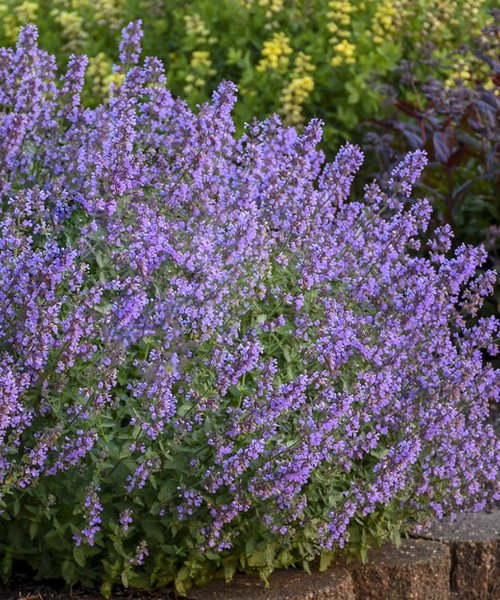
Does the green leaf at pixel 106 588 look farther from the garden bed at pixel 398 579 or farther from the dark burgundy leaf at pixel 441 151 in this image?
the dark burgundy leaf at pixel 441 151

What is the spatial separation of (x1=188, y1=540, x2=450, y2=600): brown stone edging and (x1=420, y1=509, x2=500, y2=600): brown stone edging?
0.09m

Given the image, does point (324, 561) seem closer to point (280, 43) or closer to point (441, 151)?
point (441, 151)

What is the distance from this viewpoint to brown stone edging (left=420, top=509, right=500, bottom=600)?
3.88m

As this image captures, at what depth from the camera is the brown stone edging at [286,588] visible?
10.8 ft

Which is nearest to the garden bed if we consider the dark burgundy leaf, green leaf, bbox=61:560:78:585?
green leaf, bbox=61:560:78:585

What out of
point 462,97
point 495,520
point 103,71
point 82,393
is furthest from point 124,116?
point 103,71

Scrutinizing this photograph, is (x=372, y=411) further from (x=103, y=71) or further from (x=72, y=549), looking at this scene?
(x=103, y=71)

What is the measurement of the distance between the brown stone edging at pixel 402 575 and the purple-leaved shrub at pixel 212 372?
105 mm

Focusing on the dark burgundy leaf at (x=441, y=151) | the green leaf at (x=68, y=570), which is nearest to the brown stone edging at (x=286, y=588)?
the green leaf at (x=68, y=570)

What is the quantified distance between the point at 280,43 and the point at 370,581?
5.30 metres

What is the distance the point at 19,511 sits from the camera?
3.20 meters

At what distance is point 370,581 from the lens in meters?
3.60

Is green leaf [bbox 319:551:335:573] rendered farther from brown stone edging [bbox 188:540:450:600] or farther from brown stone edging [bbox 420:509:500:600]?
brown stone edging [bbox 420:509:500:600]

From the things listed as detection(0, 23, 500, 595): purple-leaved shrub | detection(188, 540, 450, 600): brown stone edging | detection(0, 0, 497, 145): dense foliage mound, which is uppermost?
detection(0, 0, 497, 145): dense foliage mound
